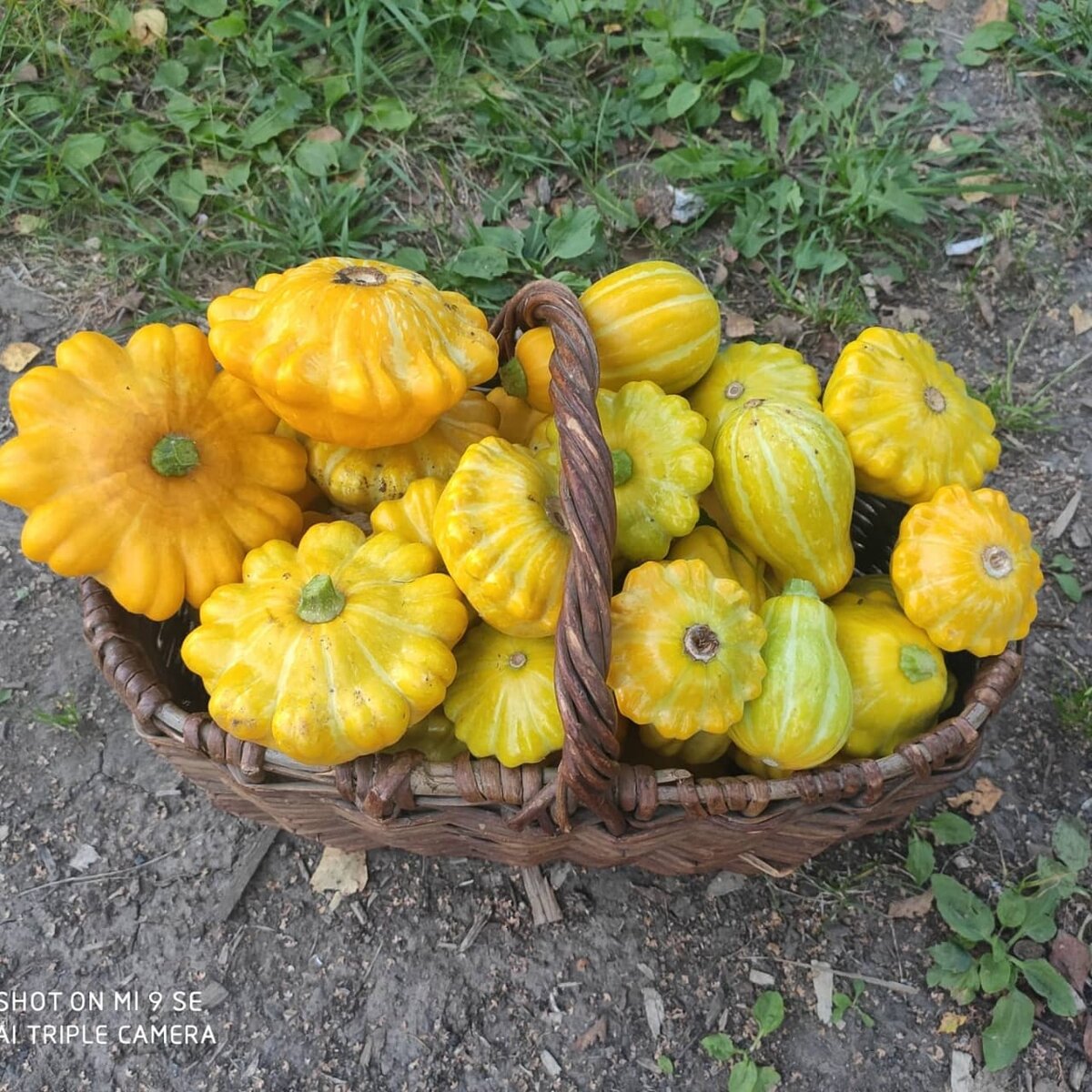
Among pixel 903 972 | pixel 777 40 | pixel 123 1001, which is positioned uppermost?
pixel 777 40

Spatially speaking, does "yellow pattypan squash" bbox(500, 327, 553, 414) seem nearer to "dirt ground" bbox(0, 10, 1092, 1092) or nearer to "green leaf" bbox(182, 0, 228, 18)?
"dirt ground" bbox(0, 10, 1092, 1092)

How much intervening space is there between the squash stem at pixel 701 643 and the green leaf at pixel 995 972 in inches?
48.1

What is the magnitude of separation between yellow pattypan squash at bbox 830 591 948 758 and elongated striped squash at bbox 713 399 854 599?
148mm

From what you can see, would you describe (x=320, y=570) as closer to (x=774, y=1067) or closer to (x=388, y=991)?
(x=388, y=991)

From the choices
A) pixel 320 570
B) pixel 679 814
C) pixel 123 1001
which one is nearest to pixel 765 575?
pixel 679 814

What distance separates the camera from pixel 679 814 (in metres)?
1.85

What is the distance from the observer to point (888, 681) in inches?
77.4

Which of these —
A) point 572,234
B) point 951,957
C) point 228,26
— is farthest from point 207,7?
point 951,957

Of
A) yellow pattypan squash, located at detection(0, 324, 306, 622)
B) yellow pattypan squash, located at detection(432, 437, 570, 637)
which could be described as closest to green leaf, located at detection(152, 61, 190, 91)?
yellow pattypan squash, located at detection(0, 324, 306, 622)

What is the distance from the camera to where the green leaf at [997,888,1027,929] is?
2396 millimetres

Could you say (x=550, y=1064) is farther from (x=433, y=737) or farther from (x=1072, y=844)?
(x=1072, y=844)

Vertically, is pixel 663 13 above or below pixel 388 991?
above

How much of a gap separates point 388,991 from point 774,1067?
93 centimetres

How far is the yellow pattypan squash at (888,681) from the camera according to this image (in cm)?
197
